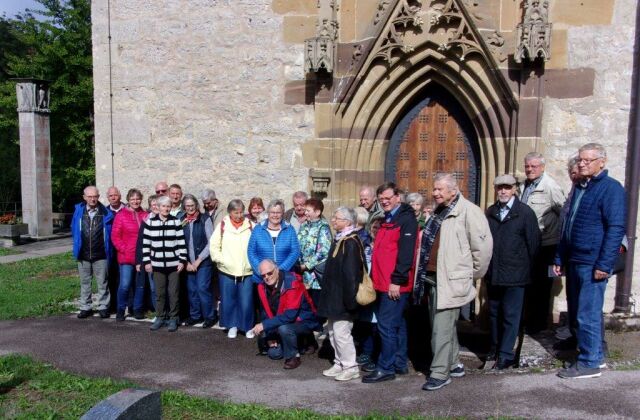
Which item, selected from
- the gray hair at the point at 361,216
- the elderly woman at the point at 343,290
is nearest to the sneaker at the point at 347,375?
the elderly woman at the point at 343,290

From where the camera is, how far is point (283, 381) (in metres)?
4.77

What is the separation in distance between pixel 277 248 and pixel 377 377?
1694 millimetres

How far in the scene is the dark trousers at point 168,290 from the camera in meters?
6.32

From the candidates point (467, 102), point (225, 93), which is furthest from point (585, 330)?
point (225, 93)

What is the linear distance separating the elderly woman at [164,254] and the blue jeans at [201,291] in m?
0.20

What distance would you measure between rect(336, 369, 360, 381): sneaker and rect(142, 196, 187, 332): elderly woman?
2362mm

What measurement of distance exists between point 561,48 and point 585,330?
10.8 ft

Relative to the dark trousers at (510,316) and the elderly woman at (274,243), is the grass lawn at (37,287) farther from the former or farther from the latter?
the dark trousers at (510,316)

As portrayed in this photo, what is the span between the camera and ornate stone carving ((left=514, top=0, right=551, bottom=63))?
5.98 metres

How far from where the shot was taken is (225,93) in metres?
7.57

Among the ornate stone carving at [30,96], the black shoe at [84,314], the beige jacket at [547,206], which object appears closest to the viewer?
the beige jacket at [547,206]

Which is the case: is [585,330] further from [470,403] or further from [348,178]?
[348,178]

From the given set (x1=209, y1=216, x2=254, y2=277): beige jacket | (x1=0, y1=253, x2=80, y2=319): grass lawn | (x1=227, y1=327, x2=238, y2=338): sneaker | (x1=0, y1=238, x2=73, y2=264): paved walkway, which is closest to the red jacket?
(x1=209, y1=216, x2=254, y2=277): beige jacket

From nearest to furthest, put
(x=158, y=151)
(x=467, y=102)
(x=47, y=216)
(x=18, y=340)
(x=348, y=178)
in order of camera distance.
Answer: (x=18, y=340)
(x=467, y=102)
(x=348, y=178)
(x=158, y=151)
(x=47, y=216)
